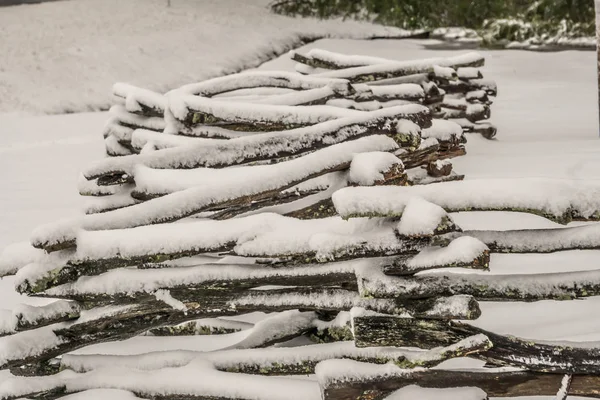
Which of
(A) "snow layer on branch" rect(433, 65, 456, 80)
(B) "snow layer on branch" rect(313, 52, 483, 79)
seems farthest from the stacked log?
(A) "snow layer on branch" rect(433, 65, 456, 80)

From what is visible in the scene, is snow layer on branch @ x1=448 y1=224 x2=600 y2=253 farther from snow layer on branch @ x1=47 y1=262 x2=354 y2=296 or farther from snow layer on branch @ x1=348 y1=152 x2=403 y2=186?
snow layer on branch @ x1=47 y1=262 x2=354 y2=296

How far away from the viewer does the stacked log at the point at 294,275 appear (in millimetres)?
2494

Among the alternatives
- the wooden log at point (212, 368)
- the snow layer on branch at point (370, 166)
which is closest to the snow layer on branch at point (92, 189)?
the wooden log at point (212, 368)

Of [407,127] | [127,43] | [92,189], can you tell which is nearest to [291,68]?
[127,43]

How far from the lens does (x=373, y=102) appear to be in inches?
223

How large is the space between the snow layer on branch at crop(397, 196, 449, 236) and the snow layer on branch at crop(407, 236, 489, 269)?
9 cm

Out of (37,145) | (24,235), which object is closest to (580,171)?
(24,235)

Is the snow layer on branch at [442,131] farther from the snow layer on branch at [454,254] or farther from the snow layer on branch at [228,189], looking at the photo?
the snow layer on branch at [454,254]

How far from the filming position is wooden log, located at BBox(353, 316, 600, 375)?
2490mm

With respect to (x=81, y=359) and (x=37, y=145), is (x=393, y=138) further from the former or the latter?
(x=37, y=145)

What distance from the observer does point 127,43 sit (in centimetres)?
1197

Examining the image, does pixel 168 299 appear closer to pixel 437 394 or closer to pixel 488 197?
pixel 437 394

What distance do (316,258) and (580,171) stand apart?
334 centimetres

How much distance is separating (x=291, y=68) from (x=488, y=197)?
884 centimetres
